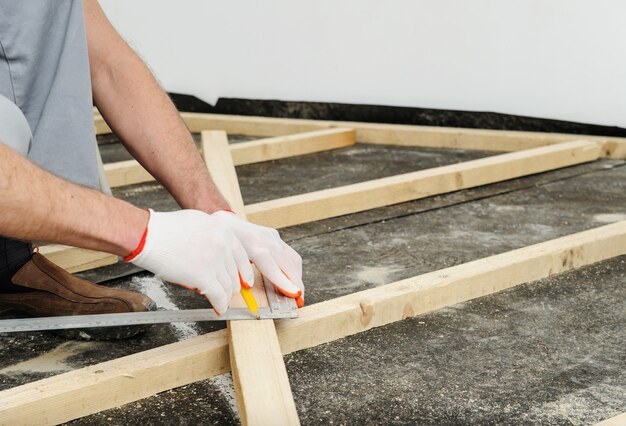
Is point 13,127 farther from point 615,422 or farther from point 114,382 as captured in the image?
point 615,422

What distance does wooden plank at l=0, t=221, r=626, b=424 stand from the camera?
133cm

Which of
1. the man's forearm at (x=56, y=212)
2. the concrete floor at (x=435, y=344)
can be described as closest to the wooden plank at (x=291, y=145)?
the concrete floor at (x=435, y=344)

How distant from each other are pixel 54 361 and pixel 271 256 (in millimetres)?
486

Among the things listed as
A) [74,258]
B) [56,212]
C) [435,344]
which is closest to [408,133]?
[74,258]

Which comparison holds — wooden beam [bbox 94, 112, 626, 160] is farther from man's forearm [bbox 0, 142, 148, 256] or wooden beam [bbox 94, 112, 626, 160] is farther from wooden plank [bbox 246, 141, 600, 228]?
man's forearm [bbox 0, 142, 148, 256]

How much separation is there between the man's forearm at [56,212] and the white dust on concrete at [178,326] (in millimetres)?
323

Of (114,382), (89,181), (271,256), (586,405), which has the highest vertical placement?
(89,181)

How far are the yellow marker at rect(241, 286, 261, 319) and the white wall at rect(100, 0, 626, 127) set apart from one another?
221 cm

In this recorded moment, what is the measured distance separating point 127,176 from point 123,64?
122 cm

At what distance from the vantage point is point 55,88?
5.16 feet

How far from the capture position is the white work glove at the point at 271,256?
151 cm

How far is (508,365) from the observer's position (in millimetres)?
1506

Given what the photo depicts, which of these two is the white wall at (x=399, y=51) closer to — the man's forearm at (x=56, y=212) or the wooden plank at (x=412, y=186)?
the wooden plank at (x=412, y=186)

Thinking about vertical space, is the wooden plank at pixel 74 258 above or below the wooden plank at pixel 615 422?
above
